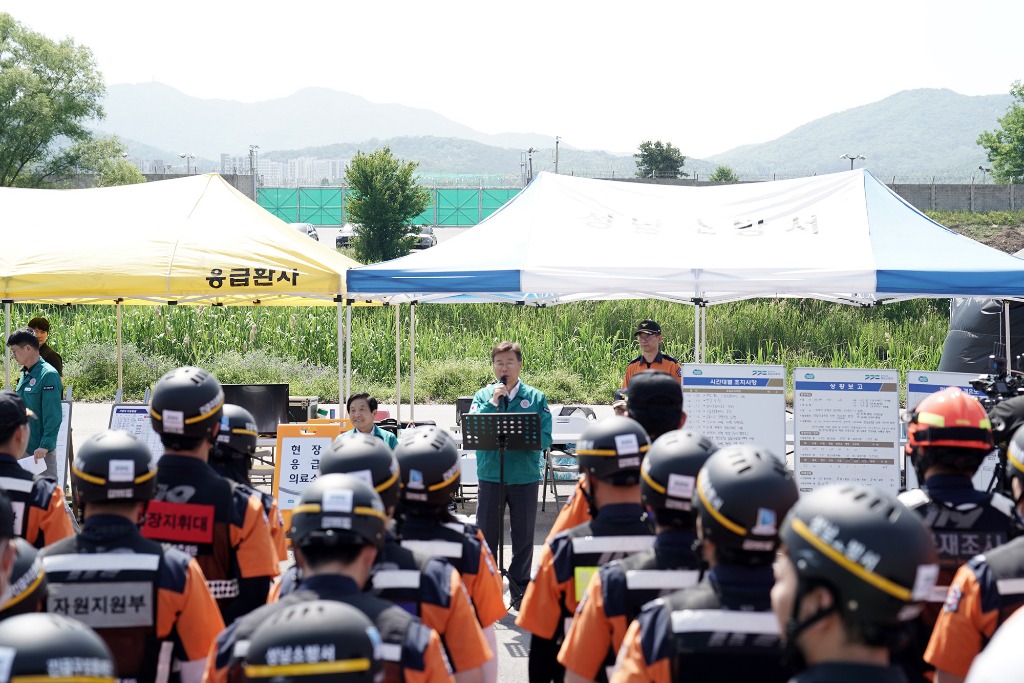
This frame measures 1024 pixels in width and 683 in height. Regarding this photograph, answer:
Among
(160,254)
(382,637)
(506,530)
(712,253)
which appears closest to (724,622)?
(382,637)

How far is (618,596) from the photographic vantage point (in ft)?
11.2

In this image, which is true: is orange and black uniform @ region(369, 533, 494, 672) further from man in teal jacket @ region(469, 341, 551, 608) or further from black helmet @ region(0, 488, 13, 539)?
man in teal jacket @ region(469, 341, 551, 608)

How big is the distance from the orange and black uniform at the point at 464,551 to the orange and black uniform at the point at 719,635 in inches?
51.6

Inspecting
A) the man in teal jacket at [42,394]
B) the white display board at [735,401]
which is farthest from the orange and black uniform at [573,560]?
the man in teal jacket at [42,394]

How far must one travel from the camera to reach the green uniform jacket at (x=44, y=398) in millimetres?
9867

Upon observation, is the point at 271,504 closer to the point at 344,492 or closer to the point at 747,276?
the point at 344,492

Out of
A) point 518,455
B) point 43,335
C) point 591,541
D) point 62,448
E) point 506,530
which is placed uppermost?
point 43,335

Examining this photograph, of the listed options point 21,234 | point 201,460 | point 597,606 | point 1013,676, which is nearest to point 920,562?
point 1013,676

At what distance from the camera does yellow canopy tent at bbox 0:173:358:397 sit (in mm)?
10195

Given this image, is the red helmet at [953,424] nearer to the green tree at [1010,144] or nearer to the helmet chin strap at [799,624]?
the helmet chin strap at [799,624]

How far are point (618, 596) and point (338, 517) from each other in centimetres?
106

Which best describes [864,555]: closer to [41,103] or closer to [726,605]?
[726,605]

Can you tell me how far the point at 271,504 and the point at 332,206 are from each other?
226 feet

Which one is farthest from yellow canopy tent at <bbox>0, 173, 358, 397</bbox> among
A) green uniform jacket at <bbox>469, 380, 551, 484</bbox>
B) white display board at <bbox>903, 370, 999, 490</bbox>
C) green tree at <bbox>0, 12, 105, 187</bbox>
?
green tree at <bbox>0, 12, 105, 187</bbox>
